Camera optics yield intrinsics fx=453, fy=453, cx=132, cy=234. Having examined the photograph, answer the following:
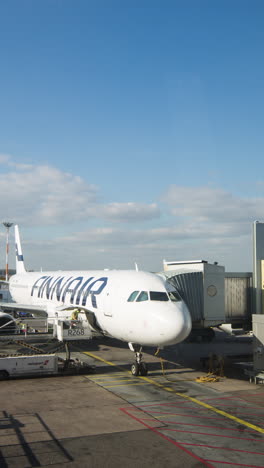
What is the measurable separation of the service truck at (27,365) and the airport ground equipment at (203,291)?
893 centimetres

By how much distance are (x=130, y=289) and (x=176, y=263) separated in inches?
444

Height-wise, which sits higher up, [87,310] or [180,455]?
[87,310]

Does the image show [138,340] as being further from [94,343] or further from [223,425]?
[94,343]

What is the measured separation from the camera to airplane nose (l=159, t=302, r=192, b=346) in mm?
18891

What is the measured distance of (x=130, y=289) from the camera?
2159 cm

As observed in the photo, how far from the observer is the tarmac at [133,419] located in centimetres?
1175

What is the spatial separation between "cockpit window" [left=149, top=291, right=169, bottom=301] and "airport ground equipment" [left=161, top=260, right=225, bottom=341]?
652 centimetres

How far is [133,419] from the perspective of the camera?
14.9m

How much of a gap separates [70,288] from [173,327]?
12.0 m

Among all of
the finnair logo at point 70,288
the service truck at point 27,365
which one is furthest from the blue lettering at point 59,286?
the service truck at point 27,365

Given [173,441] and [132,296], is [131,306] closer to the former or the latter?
[132,296]

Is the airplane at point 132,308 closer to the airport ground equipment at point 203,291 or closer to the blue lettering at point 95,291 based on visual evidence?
the blue lettering at point 95,291

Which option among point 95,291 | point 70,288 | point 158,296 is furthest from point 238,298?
point 158,296

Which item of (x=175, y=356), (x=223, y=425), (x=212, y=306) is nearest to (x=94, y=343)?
(x=175, y=356)
